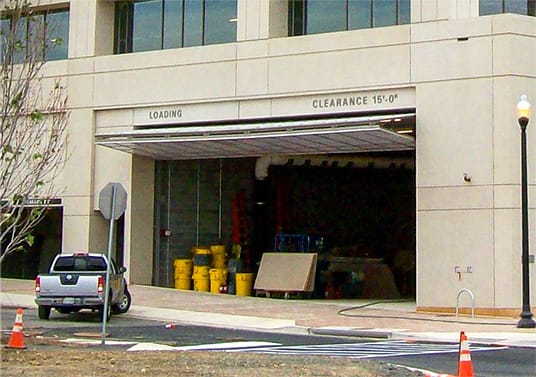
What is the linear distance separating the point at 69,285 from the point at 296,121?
36.2 ft

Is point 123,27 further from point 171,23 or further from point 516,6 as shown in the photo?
point 516,6

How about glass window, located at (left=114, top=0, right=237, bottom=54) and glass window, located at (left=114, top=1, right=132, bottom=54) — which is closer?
glass window, located at (left=114, top=0, right=237, bottom=54)

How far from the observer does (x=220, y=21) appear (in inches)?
1426

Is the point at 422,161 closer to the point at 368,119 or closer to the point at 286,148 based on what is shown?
the point at 368,119

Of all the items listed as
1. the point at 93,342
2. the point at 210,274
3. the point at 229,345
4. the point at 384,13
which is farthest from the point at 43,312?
the point at 384,13

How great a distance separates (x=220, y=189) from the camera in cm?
4075

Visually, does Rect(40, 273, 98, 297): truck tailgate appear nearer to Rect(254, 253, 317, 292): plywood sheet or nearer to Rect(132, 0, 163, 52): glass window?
Rect(254, 253, 317, 292): plywood sheet

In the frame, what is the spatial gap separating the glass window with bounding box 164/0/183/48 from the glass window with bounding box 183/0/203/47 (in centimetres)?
27

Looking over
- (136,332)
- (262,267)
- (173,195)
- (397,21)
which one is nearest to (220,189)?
(173,195)

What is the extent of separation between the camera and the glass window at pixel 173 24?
37156 millimetres

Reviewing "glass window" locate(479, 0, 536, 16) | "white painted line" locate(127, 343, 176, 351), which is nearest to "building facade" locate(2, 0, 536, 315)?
"glass window" locate(479, 0, 536, 16)

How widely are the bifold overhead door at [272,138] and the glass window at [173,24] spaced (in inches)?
135

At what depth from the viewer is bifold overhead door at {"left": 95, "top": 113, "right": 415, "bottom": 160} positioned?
29797 millimetres

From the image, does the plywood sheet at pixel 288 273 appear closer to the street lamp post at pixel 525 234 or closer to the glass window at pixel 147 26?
the glass window at pixel 147 26
